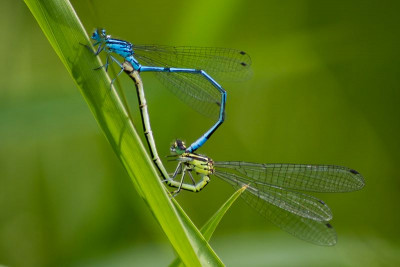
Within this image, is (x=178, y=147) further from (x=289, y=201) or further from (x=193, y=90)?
(x=289, y=201)

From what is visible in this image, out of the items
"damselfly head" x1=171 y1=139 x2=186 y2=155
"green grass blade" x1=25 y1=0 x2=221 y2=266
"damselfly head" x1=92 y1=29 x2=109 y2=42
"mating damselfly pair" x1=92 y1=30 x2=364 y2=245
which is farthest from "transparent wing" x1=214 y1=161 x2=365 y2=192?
"green grass blade" x1=25 y1=0 x2=221 y2=266

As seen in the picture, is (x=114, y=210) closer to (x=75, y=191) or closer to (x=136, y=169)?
(x=75, y=191)

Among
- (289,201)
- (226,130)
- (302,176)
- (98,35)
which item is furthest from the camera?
(226,130)

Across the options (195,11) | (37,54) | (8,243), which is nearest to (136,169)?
(195,11)

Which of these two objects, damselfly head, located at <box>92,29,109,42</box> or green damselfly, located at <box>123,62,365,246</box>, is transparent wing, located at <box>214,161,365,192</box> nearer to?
green damselfly, located at <box>123,62,365,246</box>

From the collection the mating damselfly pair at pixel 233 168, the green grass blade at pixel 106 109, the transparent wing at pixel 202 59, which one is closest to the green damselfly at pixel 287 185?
the mating damselfly pair at pixel 233 168

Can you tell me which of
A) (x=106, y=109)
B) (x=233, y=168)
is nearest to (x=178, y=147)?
(x=233, y=168)
